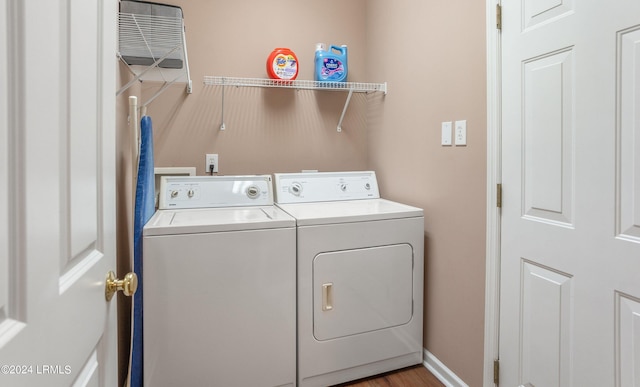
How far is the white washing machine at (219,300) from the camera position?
4.89 feet

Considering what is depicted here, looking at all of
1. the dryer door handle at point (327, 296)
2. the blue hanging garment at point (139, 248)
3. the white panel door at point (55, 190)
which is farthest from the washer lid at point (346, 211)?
the white panel door at point (55, 190)

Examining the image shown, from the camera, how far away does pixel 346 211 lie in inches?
73.9

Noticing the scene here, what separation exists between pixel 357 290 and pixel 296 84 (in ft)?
4.47

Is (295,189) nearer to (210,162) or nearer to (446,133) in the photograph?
(210,162)

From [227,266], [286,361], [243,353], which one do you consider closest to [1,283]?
[227,266]

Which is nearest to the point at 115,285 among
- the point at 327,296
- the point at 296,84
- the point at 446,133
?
the point at 327,296

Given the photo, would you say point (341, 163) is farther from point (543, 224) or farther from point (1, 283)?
point (1, 283)

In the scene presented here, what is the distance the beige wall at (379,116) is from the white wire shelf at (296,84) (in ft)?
0.26

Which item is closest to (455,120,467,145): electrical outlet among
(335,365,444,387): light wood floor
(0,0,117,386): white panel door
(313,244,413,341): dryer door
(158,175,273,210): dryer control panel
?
(313,244,413,341): dryer door

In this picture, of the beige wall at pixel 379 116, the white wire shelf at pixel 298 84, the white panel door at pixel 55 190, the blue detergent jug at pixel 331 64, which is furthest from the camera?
the blue detergent jug at pixel 331 64

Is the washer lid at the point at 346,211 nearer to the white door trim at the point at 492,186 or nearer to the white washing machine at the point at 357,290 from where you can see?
the white washing machine at the point at 357,290

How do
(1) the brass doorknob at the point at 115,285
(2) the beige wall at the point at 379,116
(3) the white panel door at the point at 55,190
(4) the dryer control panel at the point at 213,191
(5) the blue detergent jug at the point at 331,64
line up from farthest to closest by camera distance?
(5) the blue detergent jug at the point at 331,64, (4) the dryer control panel at the point at 213,191, (2) the beige wall at the point at 379,116, (1) the brass doorknob at the point at 115,285, (3) the white panel door at the point at 55,190

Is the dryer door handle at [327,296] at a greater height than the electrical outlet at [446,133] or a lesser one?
lesser

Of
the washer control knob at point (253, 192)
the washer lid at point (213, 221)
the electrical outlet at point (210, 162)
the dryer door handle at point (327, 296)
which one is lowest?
the dryer door handle at point (327, 296)
